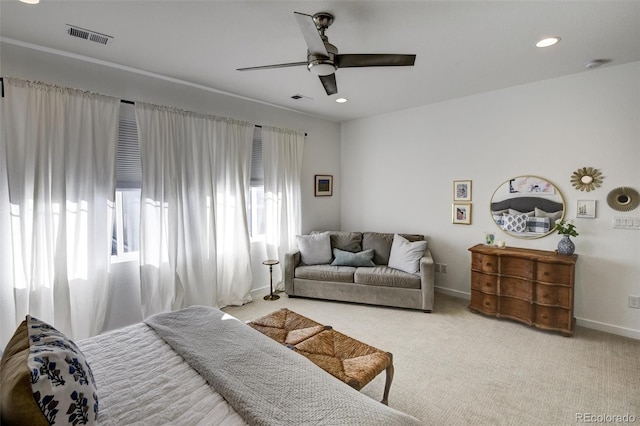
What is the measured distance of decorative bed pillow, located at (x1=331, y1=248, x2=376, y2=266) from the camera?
4262 mm

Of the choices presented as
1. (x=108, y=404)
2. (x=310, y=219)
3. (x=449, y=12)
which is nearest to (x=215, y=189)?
(x=310, y=219)

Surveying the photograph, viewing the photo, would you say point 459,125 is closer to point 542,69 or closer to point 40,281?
point 542,69

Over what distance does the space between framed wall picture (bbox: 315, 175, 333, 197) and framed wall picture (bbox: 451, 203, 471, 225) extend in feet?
6.67

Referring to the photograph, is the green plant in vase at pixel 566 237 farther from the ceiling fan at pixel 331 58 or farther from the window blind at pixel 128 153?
the window blind at pixel 128 153

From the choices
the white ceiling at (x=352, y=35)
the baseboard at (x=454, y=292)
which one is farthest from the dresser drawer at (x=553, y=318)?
the white ceiling at (x=352, y=35)

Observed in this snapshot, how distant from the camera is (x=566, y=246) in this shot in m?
3.20

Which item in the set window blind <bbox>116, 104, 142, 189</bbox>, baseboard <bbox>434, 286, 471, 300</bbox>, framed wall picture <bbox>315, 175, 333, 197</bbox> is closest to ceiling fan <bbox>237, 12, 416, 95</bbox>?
window blind <bbox>116, 104, 142, 189</bbox>

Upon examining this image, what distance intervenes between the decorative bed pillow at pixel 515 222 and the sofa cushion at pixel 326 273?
78.9 inches

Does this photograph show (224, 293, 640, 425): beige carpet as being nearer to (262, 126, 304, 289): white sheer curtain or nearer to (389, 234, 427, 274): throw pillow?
(389, 234, 427, 274): throw pillow

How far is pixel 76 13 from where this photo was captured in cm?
209

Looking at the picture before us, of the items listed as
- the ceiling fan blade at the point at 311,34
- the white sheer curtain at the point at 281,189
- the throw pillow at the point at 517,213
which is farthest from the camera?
the white sheer curtain at the point at 281,189

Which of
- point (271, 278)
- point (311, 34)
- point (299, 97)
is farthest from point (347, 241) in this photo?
point (311, 34)

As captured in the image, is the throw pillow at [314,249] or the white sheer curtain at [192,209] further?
the throw pillow at [314,249]

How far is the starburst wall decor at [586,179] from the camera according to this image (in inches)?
126
